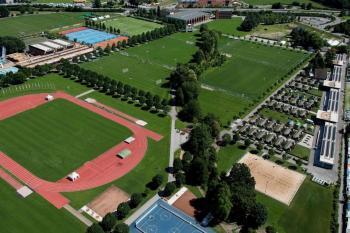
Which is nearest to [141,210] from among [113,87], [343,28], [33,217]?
[33,217]

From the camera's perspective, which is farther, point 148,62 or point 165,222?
point 148,62

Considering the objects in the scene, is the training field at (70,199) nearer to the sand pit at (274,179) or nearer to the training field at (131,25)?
the sand pit at (274,179)

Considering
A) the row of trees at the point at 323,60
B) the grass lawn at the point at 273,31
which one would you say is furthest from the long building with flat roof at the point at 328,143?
the grass lawn at the point at 273,31

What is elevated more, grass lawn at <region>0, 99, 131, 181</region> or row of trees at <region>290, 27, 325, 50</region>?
row of trees at <region>290, 27, 325, 50</region>

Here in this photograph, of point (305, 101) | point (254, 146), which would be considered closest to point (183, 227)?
point (254, 146)

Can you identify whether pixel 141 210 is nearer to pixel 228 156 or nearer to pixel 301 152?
pixel 228 156

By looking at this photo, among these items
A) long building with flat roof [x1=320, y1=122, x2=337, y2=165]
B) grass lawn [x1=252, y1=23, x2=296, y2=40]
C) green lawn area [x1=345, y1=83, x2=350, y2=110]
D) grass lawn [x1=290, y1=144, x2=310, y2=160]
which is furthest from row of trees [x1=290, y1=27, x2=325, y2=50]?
grass lawn [x1=290, y1=144, x2=310, y2=160]

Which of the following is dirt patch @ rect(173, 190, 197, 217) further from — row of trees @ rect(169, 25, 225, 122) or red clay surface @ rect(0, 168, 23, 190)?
red clay surface @ rect(0, 168, 23, 190)

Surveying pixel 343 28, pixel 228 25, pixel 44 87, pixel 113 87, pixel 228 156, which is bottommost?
pixel 228 156
